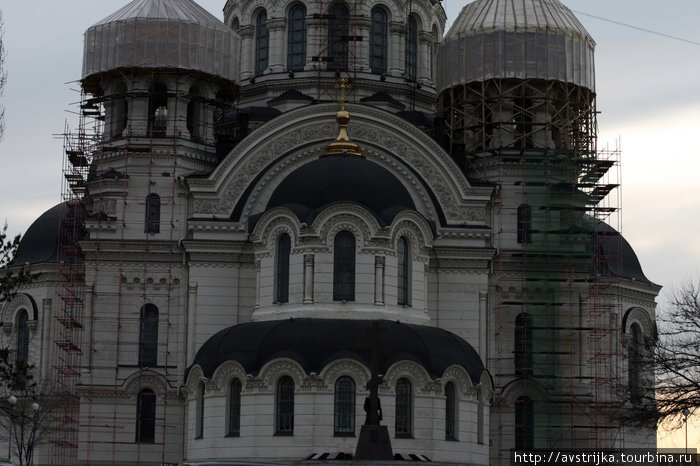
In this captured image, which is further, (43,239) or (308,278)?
(43,239)

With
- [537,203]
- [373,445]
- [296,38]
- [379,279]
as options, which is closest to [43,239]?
[296,38]

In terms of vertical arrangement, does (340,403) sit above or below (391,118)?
below

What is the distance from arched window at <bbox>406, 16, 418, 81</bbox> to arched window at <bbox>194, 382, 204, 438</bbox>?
51.3 ft

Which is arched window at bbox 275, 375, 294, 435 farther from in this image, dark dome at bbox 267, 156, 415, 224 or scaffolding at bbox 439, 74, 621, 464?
scaffolding at bbox 439, 74, 621, 464

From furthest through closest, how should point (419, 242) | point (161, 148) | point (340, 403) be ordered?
point (161, 148) < point (419, 242) < point (340, 403)

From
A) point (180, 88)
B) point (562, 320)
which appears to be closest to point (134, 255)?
point (180, 88)

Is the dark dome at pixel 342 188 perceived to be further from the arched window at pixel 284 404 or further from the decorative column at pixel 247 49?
the decorative column at pixel 247 49

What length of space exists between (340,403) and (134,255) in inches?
369

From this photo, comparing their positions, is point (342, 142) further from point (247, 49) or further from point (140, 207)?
point (247, 49)

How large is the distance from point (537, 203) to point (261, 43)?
38.8 ft

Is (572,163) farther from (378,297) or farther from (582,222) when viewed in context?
(378,297)

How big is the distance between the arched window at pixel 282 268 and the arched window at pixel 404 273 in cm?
329

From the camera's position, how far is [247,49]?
6047 cm

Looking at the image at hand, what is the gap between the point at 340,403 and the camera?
48281 millimetres
